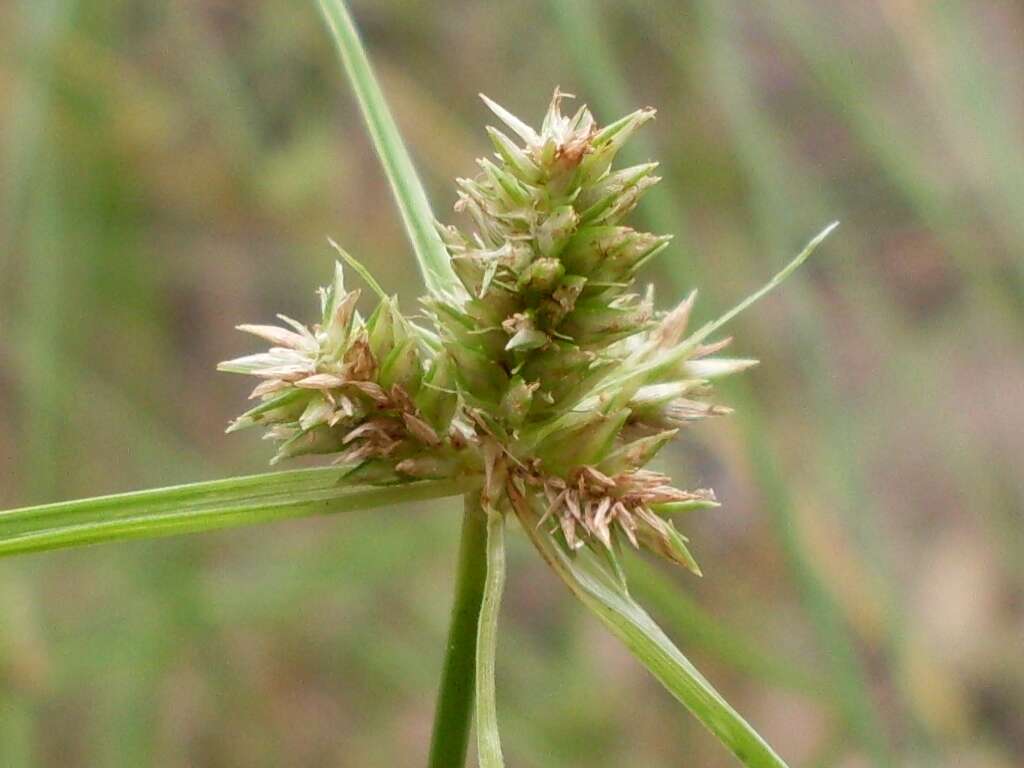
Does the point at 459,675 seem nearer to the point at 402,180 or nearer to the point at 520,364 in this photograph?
the point at 520,364

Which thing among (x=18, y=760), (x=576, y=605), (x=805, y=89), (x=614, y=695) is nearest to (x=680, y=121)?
(x=805, y=89)

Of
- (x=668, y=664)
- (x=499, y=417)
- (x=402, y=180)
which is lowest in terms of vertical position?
(x=668, y=664)

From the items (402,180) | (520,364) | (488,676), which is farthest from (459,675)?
(402,180)

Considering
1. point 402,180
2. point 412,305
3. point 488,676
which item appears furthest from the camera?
point 412,305

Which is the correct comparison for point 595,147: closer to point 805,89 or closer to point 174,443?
point 174,443

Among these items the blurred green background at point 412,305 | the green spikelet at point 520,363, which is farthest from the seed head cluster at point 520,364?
the blurred green background at point 412,305

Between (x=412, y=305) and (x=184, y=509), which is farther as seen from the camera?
(x=412, y=305)

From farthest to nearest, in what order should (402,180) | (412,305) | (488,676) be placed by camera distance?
(412,305) < (402,180) < (488,676)

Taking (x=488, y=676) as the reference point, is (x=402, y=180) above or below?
above
